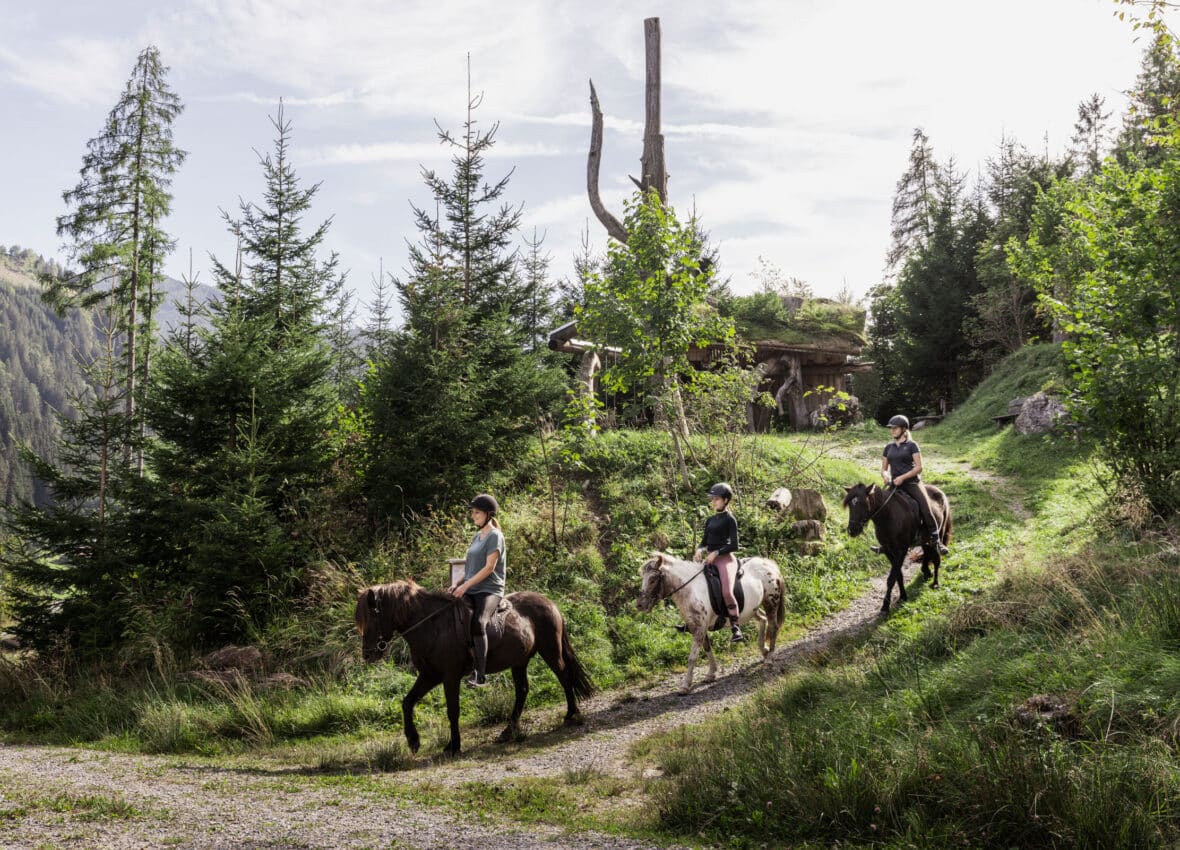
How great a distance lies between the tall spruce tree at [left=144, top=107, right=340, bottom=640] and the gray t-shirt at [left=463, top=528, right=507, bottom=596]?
17.7ft

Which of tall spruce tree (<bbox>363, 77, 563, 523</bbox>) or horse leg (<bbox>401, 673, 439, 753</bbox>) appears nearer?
horse leg (<bbox>401, 673, 439, 753</bbox>)

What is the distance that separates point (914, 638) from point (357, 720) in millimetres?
6830

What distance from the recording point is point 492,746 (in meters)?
8.02

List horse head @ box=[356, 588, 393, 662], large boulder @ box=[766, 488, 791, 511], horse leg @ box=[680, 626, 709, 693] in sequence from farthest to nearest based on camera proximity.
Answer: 1. large boulder @ box=[766, 488, 791, 511]
2. horse leg @ box=[680, 626, 709, 693]
3. horse head @ box=[356, 588, 393, 662]

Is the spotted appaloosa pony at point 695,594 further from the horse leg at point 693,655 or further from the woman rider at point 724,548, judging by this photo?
the woman rider at point 724,548

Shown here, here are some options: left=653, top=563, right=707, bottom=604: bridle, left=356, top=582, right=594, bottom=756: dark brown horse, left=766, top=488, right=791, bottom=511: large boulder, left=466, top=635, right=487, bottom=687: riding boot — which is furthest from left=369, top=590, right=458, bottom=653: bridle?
left=766, top=488, right=791, bottom=511: large boulder

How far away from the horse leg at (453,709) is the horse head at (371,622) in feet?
2.69

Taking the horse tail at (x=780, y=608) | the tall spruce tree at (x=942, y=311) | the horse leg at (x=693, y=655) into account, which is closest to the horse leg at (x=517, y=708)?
the horse leg at (x=693, y=655)

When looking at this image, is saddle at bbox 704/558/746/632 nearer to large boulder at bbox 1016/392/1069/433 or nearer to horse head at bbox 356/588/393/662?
horse head at bbox 356/588/393/662

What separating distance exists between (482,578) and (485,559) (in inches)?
8.3

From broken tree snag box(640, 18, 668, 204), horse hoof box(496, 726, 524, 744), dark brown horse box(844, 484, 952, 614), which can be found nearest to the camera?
horse hoof box(496, 726, 524, 744)

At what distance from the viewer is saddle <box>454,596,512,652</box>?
A: 796 cm

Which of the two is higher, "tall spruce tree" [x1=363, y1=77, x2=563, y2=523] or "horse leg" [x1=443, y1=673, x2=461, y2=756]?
"tall spruce tree" [x1=363, y1=77, x2=563, y2=523]

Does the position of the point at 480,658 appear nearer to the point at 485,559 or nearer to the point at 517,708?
the point at 517,708
